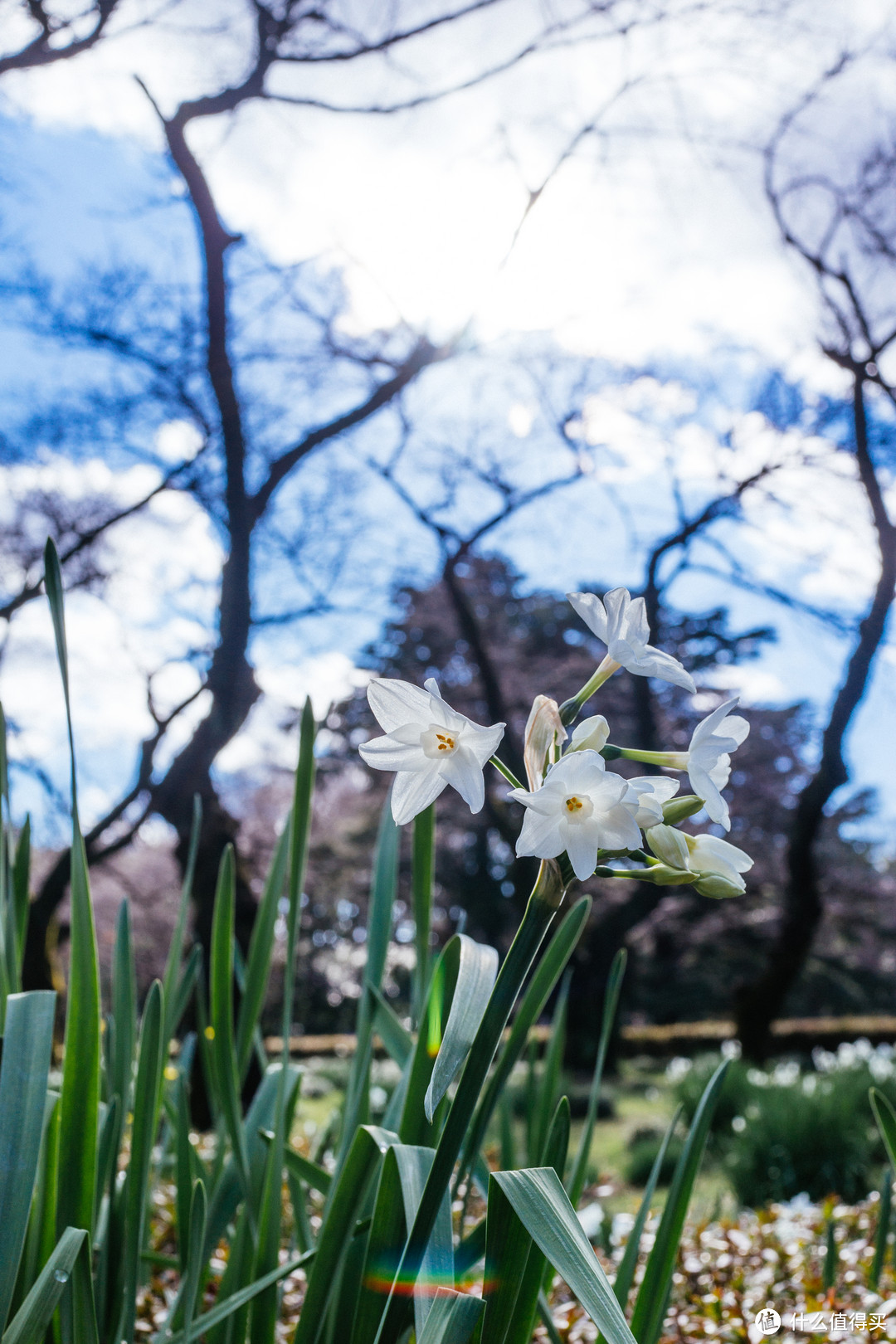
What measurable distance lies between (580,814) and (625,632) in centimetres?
14

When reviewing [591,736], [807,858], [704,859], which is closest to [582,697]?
[591,736]

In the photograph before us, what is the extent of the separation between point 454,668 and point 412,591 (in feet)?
2.99

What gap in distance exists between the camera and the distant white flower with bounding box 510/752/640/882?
46 cm

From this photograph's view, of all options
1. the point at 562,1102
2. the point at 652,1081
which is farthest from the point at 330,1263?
the point at 652,1081

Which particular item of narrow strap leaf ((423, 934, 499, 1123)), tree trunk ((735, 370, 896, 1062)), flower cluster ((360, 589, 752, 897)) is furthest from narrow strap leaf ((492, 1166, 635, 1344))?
tree trunk ((735, 370, 896, 1062))

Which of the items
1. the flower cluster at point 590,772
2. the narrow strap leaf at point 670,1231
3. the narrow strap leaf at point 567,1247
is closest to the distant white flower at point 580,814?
the flower cluster at point 590,772

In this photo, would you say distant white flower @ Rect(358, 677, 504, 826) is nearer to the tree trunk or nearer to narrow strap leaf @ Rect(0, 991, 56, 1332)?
narrow strap leaf @ Rect(0, 991, 56, 1332)

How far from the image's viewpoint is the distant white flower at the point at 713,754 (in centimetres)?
53

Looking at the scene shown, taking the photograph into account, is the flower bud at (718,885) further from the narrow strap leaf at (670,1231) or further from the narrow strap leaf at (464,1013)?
the narrow strap leaf at (670,1231)

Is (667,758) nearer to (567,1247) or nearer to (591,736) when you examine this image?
(591,736)

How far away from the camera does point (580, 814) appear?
48 centimetres

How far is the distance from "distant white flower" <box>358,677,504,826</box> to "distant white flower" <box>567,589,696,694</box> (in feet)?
0.34

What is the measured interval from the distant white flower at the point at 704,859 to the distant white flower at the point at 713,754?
2cm

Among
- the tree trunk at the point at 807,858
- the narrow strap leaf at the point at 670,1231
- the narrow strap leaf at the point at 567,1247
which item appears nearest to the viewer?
the narrow strap leaf at the point at 567,1247
